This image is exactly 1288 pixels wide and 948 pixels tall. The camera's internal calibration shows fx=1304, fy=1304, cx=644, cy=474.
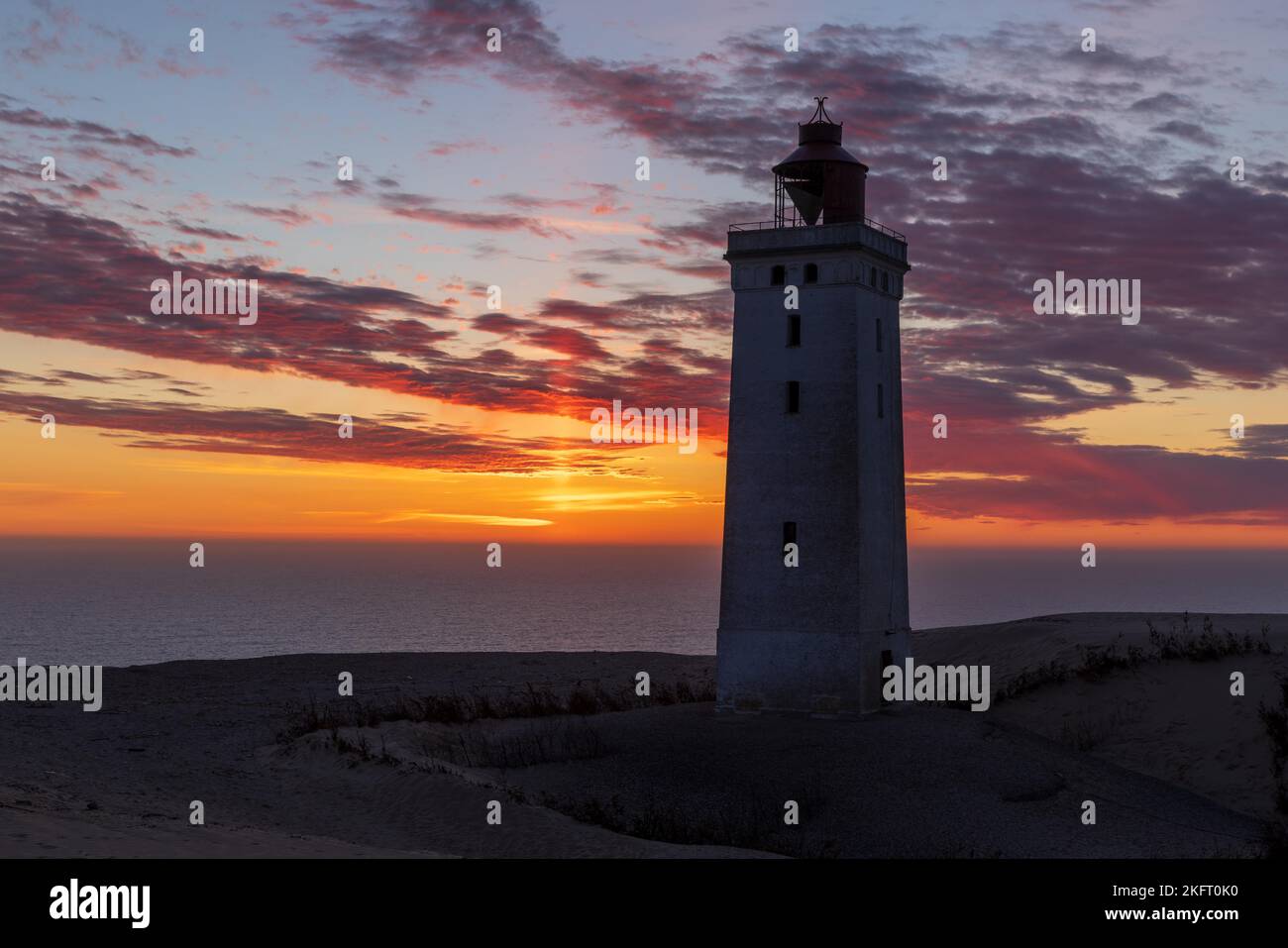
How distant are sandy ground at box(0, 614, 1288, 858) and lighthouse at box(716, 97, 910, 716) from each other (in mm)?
1621

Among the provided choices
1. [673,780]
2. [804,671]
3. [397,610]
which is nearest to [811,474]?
[804,671]

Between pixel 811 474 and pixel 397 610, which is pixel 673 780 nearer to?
pixel 811 474

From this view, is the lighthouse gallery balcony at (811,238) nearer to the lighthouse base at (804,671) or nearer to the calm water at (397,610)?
the lighthouse base at (804,671)

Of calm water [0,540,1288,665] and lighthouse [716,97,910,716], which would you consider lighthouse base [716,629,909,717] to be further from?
calm water [0,540,1288,665]

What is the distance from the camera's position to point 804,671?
101ft

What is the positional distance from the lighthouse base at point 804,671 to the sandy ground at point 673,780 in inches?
33.4

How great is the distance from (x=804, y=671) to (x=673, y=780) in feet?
20.5

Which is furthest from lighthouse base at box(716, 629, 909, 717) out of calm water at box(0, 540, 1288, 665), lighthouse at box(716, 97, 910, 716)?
calm water at box(0, 540, 1288, 665)

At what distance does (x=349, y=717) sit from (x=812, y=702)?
432 inches

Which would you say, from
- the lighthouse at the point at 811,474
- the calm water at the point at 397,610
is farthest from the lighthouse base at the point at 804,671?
the calm water at the point at 397,610

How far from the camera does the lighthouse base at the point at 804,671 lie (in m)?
30.5

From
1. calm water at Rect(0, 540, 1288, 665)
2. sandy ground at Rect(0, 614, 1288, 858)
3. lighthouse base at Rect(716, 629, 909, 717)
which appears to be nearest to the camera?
sandy ground at Rect(0, 614, 1288, 858)

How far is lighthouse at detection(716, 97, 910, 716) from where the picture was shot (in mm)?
30500
